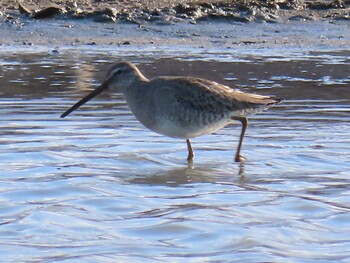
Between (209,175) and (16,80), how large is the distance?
203 inches

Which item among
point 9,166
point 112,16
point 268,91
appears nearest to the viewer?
point 9,166

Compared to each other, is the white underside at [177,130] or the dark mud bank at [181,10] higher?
the white underside at [177,130]

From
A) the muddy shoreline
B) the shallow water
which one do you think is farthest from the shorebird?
the muddy shoreline

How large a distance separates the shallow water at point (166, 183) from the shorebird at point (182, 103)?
264 mm

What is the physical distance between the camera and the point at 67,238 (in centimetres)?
578

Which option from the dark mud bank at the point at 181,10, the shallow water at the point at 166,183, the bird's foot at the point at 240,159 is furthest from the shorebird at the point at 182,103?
the dark mud bank at the point at 181,10

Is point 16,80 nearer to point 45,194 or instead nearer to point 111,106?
point 111,106

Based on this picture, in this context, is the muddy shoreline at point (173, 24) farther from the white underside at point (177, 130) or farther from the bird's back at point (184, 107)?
the white underside at point (177, 130)

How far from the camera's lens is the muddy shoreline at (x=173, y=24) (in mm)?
16094

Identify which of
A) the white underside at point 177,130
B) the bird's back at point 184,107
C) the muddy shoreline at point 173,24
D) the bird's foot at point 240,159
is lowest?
the muddy shoreline at point 173,24

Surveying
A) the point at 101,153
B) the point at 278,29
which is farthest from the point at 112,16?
the point at 101,153

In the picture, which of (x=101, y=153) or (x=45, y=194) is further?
(x=101, y=153)

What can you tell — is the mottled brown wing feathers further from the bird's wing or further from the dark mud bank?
the dark mud bank

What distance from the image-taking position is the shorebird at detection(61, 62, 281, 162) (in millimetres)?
8000
